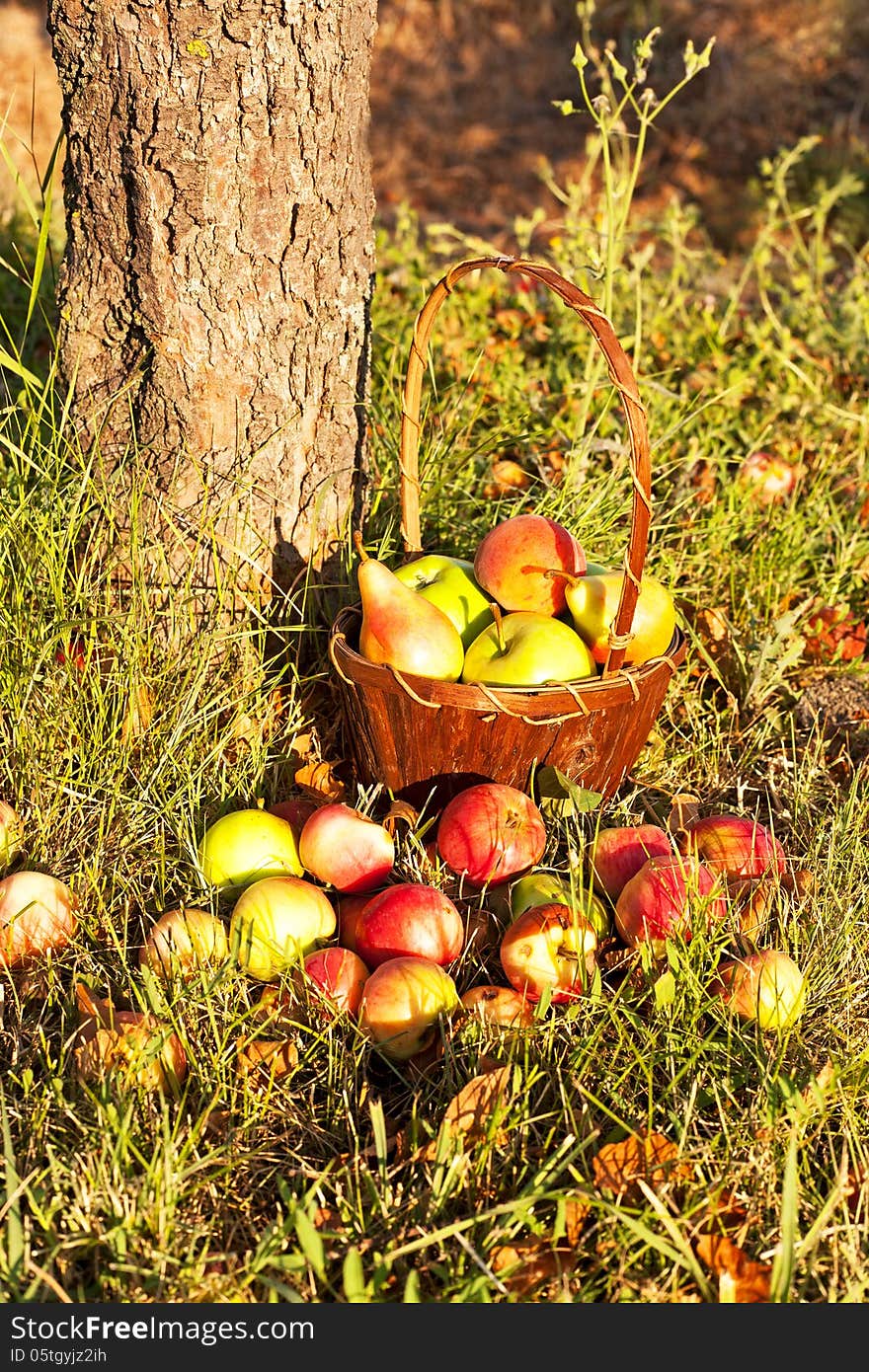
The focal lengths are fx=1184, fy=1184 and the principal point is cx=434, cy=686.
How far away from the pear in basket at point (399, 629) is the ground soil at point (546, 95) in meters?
4.81

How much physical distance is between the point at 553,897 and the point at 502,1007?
0.24 metres

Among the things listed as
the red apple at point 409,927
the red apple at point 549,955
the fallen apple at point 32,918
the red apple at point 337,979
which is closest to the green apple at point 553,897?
the red apple at point 549,955

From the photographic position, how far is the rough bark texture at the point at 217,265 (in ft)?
6.81

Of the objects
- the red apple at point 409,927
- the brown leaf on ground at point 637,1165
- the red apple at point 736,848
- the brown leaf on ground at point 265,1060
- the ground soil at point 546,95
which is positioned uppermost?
the ground soil at point 546,95

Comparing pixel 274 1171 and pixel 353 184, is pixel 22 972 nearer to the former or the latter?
pixel 274 1171

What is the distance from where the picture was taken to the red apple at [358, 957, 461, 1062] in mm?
1677

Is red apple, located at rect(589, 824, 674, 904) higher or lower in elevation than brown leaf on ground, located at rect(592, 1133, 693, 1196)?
higher

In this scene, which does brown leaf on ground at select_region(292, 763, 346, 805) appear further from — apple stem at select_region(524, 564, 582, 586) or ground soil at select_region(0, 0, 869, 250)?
ground soil at select_region(0, 0, 869, 250)

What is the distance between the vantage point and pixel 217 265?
2.19m

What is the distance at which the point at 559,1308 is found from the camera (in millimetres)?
1339

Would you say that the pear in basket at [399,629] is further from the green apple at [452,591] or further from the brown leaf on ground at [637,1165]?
the brown leaf on ground at [637,1165]

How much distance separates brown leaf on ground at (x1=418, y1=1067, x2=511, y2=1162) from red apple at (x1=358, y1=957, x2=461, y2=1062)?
0.47ft

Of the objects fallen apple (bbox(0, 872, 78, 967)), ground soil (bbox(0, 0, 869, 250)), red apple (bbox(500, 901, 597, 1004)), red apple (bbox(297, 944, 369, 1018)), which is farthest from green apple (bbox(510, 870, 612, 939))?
ground soil (bbox(0, 0, 869, 250))

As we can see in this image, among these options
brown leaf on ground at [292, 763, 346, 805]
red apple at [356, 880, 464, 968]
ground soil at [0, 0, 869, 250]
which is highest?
ground soil at [0, 0, 869, 250]
